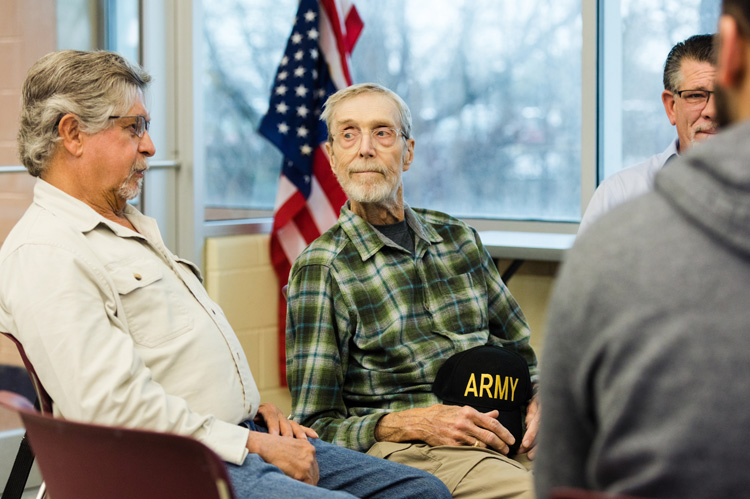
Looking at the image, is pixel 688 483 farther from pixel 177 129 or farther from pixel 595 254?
pixel 177 129

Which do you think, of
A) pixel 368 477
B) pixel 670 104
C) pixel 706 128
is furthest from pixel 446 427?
pixel 670 104

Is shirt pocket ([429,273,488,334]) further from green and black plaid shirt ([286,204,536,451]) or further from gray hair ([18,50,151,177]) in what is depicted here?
gray hair ([18,50,151,177])

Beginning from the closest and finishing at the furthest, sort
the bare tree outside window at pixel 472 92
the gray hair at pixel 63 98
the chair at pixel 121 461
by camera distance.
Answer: the chair at pixel 121 461 → the gray hair at pixel 63 98 → the bare tree outside window at pixel 472 92

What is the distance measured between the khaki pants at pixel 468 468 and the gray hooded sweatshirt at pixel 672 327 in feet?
3.52

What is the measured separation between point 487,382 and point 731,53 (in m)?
1.33

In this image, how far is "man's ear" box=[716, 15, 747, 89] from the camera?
707mm

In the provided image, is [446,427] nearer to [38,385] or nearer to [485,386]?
[485,386]

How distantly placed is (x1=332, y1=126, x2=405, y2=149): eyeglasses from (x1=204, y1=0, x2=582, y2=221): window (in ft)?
4.69

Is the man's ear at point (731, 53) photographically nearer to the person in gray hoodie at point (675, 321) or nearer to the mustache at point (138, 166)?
the person in gray hoodie at point (675, 321)

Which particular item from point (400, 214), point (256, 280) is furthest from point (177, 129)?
point (400, 214)

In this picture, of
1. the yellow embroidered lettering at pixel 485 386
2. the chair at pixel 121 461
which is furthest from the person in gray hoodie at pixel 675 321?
the yellow embroidered lettering at pixel 485 386

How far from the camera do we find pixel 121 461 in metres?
1.06

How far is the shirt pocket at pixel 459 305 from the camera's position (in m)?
2.10

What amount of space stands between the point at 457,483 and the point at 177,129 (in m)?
2.18
